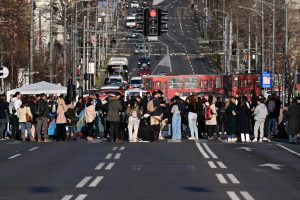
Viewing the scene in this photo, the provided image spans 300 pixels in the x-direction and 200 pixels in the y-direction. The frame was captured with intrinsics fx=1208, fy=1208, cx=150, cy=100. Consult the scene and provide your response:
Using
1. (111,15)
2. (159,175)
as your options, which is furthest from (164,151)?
(111,15)

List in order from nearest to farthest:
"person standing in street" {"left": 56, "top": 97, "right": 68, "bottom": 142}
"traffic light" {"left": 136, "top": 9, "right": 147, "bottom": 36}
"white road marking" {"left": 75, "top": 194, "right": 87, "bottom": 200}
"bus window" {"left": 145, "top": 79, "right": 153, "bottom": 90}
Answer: "white road marking" {"left": 75, "top": 194, "right": 87, "bottom": 200}, "person standing in street" {"left": 56, "top": 97, "right": 68, "bottom": 142}, "traffic light" {"left": 136, "top": 9, "right": 147, "bottom": 36}, "bus window" {"left": 145, "top": 79, "right": 153, "bottom": 90}

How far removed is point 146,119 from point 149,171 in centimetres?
1766

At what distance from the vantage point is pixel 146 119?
44.8 m

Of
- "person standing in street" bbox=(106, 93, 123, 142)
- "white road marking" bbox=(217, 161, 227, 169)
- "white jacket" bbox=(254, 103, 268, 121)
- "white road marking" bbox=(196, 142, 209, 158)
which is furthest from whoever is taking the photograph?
"white jacket" bbox=(254, 103, 268, 121)

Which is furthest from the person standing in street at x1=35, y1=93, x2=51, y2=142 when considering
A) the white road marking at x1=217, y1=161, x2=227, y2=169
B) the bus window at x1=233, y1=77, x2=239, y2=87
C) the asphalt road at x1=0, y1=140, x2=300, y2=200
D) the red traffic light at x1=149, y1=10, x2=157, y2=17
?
the bus window at x1=233, y1=77, x2=239, y2=87

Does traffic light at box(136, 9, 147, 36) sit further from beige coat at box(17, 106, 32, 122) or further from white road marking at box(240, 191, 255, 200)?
white road marking at box(240, 191, 255, 200)

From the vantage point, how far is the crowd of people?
144 ft

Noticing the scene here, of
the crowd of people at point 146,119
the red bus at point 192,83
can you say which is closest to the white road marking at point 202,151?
the crowd of people at point 146,119

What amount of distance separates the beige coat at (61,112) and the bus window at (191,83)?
51462 mm

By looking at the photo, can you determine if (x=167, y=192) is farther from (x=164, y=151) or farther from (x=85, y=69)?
(x=85, y=69)

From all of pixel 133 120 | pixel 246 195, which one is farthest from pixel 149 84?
pixel 246 195

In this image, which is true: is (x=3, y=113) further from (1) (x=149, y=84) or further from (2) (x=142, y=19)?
→ (1) (x=149, y=84)

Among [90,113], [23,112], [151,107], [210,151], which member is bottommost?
[210,151]

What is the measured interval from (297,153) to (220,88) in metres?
60.3
